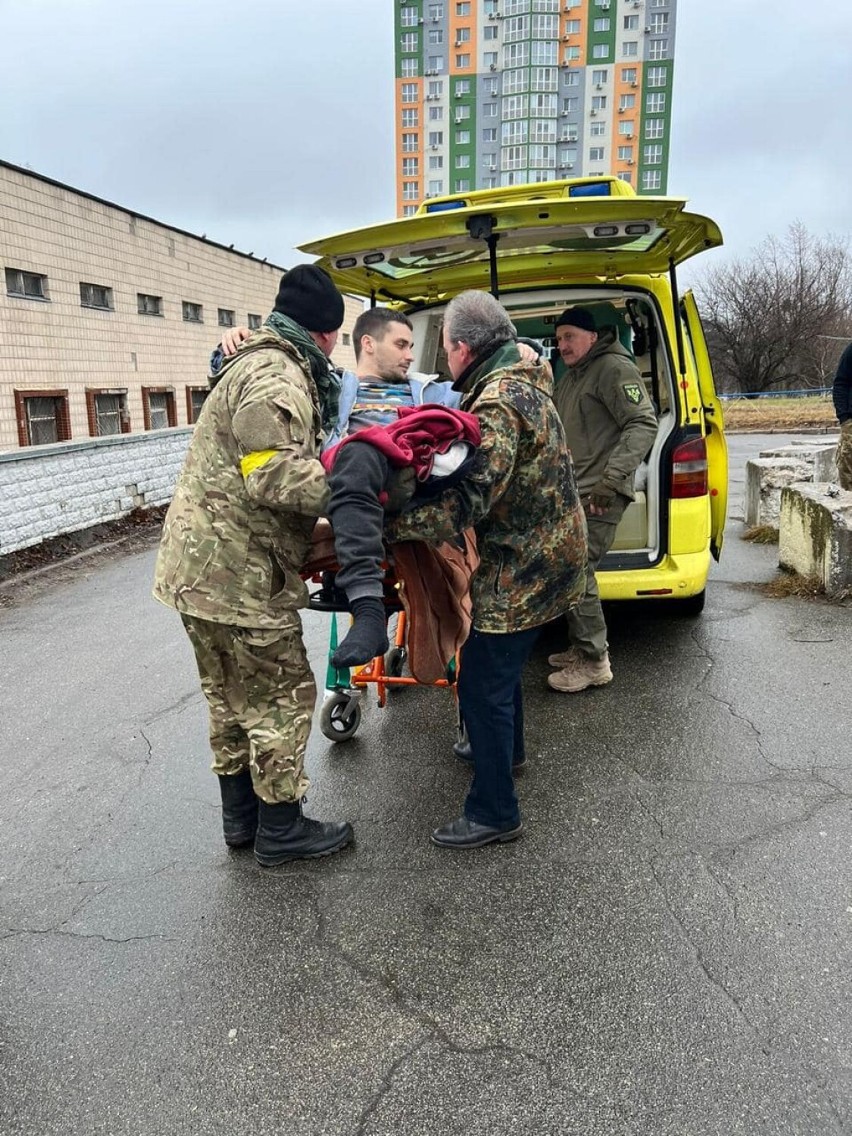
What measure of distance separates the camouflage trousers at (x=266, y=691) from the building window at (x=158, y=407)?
16.6m

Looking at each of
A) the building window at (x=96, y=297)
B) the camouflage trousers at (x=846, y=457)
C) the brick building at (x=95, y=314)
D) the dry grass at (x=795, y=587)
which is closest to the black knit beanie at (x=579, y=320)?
the dry grass at (x=795, y=587)

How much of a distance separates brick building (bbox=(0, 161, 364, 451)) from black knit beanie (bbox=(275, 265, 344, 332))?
1170 cm

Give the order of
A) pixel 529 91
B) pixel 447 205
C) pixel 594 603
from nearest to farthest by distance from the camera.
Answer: pixel 447 205 → pixel 594 603 → pixel 529 91

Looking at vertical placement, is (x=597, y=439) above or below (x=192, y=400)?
below

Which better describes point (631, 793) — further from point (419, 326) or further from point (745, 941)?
point (419, 326)

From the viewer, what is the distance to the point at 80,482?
8.91m

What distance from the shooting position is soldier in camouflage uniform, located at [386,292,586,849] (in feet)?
8.09

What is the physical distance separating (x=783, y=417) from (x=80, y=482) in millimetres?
22529

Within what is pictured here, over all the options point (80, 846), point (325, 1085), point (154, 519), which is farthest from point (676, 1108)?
point (154, 519)

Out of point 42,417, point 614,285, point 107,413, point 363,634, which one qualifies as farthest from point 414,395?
point 107,413

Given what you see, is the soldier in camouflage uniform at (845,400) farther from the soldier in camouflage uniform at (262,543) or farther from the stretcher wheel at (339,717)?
the soldier in camouflage uniform at (262,543)

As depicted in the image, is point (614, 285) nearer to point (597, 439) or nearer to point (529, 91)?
point (597, 439)

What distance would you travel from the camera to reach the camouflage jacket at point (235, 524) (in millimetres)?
2494

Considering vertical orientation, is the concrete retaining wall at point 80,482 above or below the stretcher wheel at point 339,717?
above
